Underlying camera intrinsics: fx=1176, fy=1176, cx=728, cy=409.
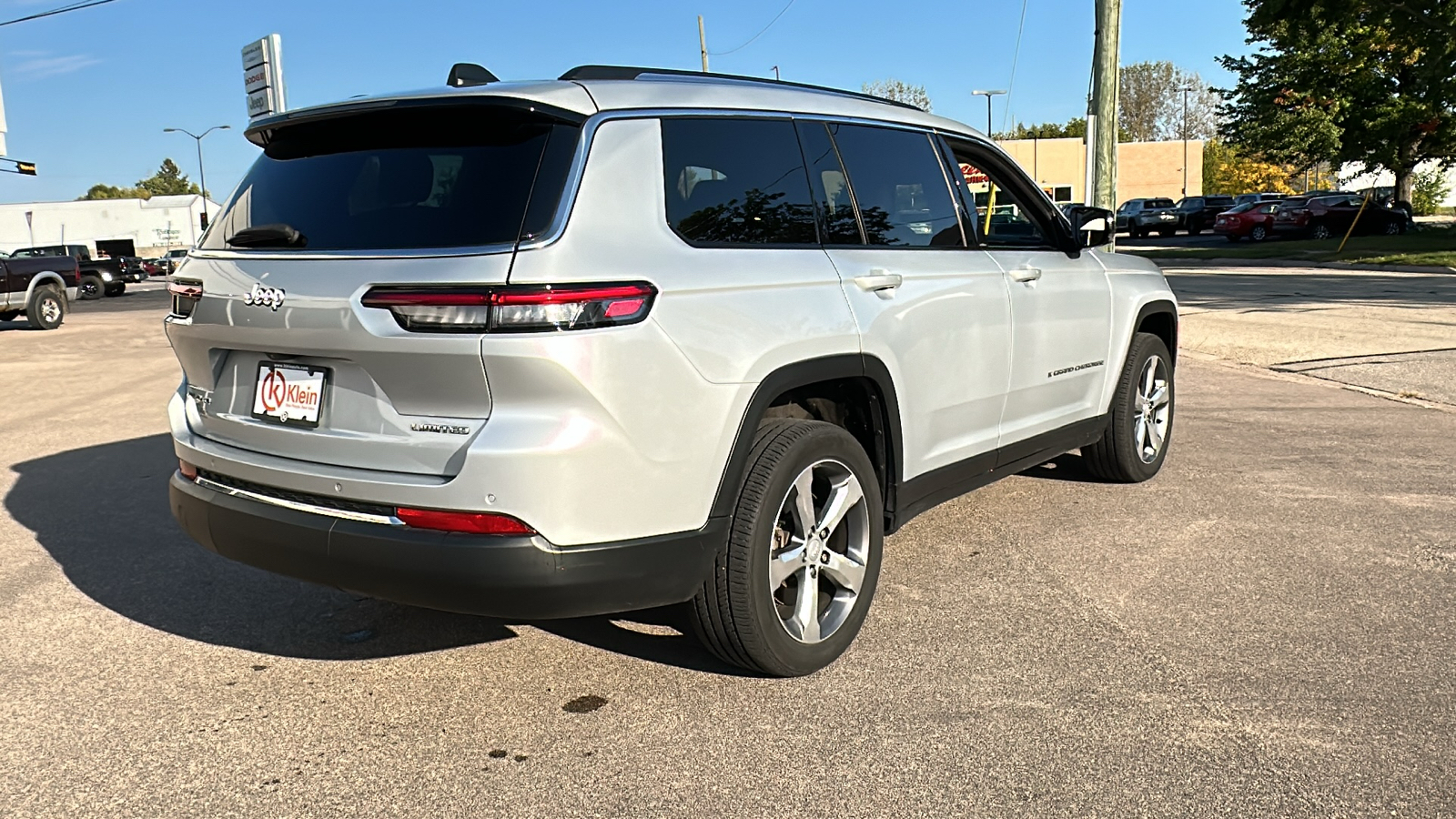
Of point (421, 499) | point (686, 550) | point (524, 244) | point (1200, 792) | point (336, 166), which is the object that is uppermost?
point (336, 166)

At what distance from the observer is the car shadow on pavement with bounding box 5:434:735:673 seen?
4.10m

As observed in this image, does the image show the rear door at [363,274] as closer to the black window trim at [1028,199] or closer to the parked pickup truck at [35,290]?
the black window trim at [1028,199]

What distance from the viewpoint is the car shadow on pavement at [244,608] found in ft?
13.5

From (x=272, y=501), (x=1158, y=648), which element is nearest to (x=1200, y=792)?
(x=1158, y=648)

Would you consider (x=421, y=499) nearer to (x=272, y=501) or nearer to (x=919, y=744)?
(x=272, y=501)

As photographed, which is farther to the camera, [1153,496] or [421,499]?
[1153,496]

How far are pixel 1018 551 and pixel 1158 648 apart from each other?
1.18 metres

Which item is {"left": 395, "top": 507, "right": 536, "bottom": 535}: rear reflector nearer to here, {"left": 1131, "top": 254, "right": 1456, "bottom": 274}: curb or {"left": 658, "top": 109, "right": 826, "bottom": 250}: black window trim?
{"left": 658, "top": 109, "right": 826, "bottom": 250}: black window trim

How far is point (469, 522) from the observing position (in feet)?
10.0

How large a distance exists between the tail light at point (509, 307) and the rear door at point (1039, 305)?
223cm

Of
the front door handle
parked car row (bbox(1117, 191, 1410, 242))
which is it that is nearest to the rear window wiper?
the front door handle

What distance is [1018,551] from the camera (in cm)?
507

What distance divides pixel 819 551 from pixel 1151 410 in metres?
3.22

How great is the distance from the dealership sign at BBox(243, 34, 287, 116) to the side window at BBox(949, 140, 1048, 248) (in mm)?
10581
